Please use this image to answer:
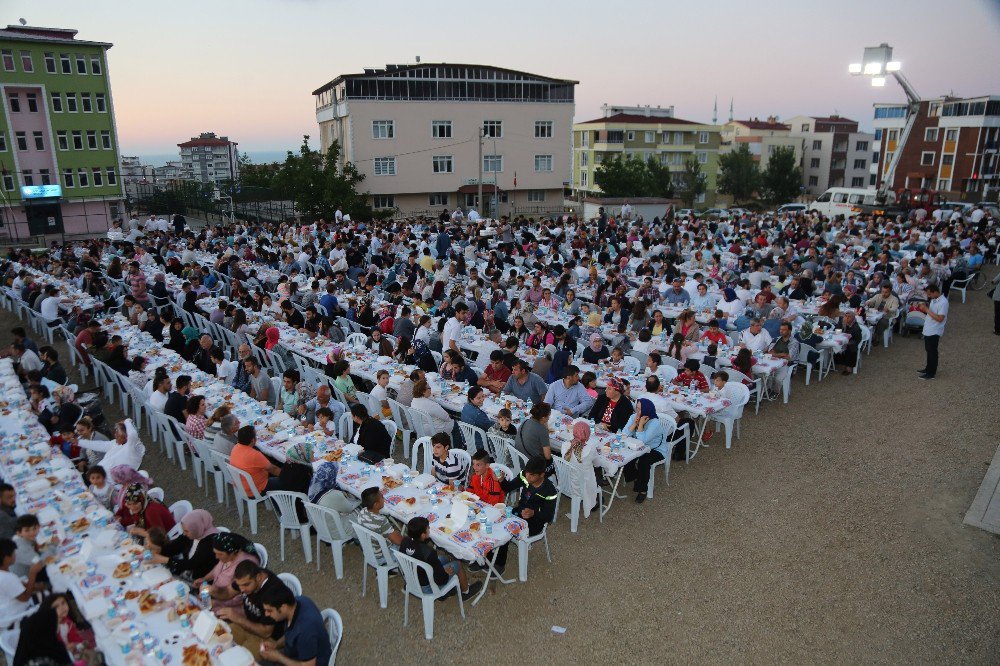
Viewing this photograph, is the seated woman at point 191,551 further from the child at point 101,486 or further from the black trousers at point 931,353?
the black trousers at point 931,353

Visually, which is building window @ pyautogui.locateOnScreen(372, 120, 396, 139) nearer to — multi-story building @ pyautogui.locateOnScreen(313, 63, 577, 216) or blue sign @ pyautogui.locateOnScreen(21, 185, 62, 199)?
multi-story building @ pyautogui.locateOnScreen(313, 63, 577, 216)

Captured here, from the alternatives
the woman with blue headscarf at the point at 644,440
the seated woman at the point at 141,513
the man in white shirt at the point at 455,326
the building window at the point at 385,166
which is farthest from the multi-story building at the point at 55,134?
the woman with blue headscarf at the point at 644,440

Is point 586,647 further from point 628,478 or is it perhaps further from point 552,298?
point 552,298

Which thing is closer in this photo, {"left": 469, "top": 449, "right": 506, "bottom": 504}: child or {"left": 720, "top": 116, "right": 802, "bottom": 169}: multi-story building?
{"left": 469, "top": 449, "right": 506, "bottom": 504}: child

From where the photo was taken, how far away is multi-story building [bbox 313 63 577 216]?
4428 centimetres

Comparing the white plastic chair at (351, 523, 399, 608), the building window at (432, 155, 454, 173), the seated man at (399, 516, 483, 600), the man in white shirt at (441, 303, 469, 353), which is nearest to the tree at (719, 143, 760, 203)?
the building window at (432, 155, 454, 173)

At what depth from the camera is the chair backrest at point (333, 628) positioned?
4.95 meters

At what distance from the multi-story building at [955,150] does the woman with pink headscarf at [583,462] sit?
5314 centimetres

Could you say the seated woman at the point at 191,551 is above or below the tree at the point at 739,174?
below

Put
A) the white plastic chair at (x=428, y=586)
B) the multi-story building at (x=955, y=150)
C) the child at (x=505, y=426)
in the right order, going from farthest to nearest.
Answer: the multi-story building at (x=955, y=150) < the child at (x=505, y=426) < the white plastic chair at (x=428, y=586)

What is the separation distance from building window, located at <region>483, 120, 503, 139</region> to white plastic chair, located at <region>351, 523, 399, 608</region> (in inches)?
1754

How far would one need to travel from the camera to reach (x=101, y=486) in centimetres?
693

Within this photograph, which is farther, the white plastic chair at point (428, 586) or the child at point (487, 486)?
the child at point (487, 486)

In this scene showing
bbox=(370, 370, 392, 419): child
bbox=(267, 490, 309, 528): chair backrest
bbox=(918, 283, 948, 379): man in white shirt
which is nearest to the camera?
bbox=(267, 490, 309, 528): chair backrest
